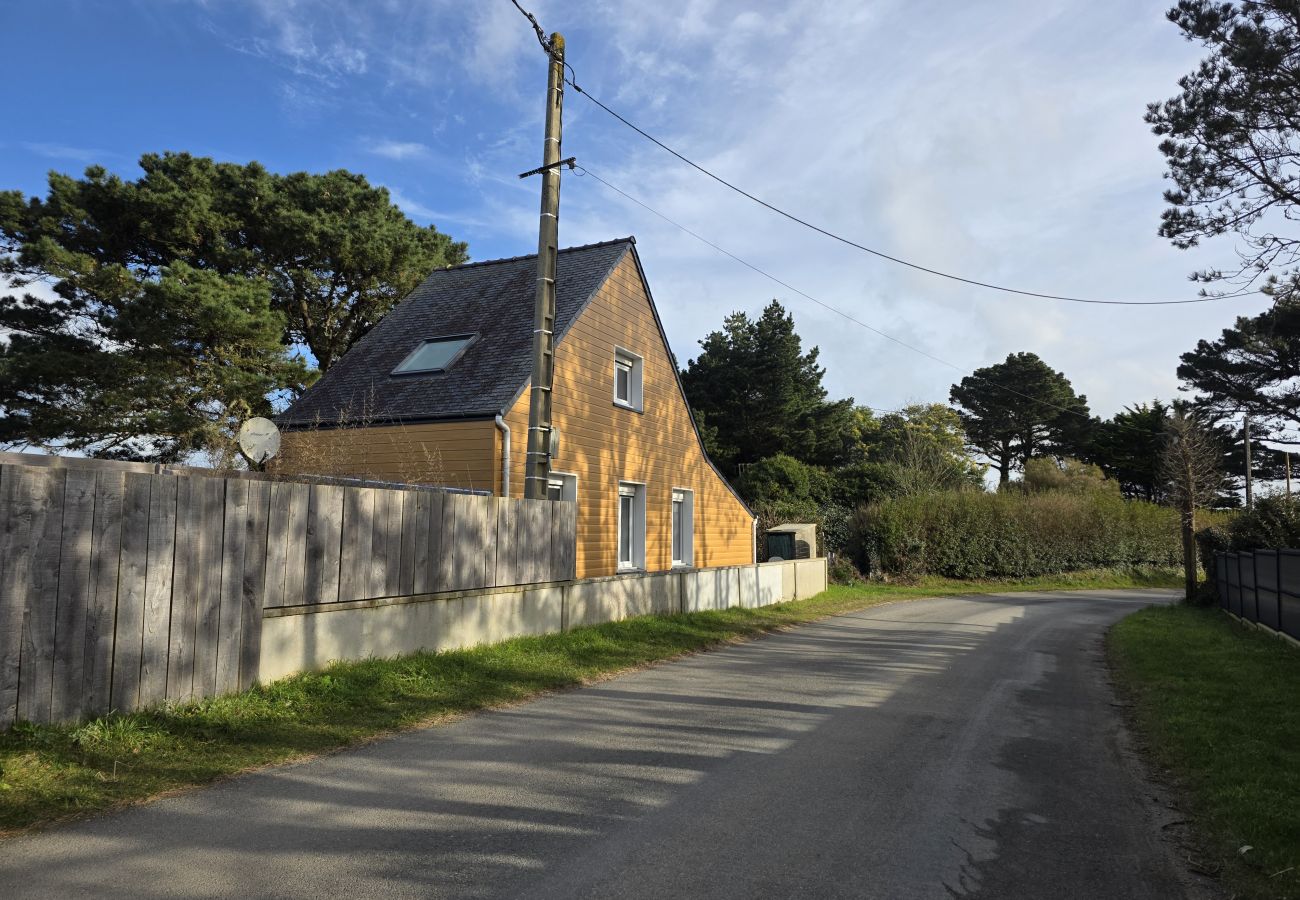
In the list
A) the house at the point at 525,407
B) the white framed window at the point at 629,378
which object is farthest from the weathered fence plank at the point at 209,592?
the white framed window at the point at 629,378

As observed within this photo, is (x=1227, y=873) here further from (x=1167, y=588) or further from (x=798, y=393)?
(x=798, y=393)

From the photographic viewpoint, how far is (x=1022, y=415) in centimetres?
5762

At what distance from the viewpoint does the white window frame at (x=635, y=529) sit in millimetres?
17047

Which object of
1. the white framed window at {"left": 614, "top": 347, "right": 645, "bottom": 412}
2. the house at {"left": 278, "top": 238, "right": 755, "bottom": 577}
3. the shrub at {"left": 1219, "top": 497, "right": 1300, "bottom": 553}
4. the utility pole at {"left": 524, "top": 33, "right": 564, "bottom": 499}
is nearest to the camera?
the utility pole at {"left": 524, "top": 33, "right": 564, "bottom": 499}

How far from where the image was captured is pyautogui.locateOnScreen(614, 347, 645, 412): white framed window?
17312 millimetres

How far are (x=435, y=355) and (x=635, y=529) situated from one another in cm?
541

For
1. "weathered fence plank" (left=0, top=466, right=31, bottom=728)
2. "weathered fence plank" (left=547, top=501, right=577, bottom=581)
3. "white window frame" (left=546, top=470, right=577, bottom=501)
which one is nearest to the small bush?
"white window frame" (left=546, top=470, right=577, bottom=501)

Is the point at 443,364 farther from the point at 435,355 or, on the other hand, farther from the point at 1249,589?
the point at 1249,589

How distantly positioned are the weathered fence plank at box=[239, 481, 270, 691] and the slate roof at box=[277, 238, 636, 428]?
21.7 ft

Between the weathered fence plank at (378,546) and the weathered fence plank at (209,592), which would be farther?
the weathered fence plank at (378,546)

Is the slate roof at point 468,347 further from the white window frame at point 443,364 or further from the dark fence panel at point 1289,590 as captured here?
the dark fence panel at point 1289,590

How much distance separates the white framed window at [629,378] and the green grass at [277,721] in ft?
23.4

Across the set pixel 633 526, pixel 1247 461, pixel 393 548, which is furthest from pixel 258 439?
pixel 1247 461

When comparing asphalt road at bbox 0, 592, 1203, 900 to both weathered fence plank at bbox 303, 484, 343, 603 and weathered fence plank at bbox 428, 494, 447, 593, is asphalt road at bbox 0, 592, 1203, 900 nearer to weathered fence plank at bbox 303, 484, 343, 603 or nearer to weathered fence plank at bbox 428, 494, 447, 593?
weathered fence plank at bbox 303, 484, 343, 603
